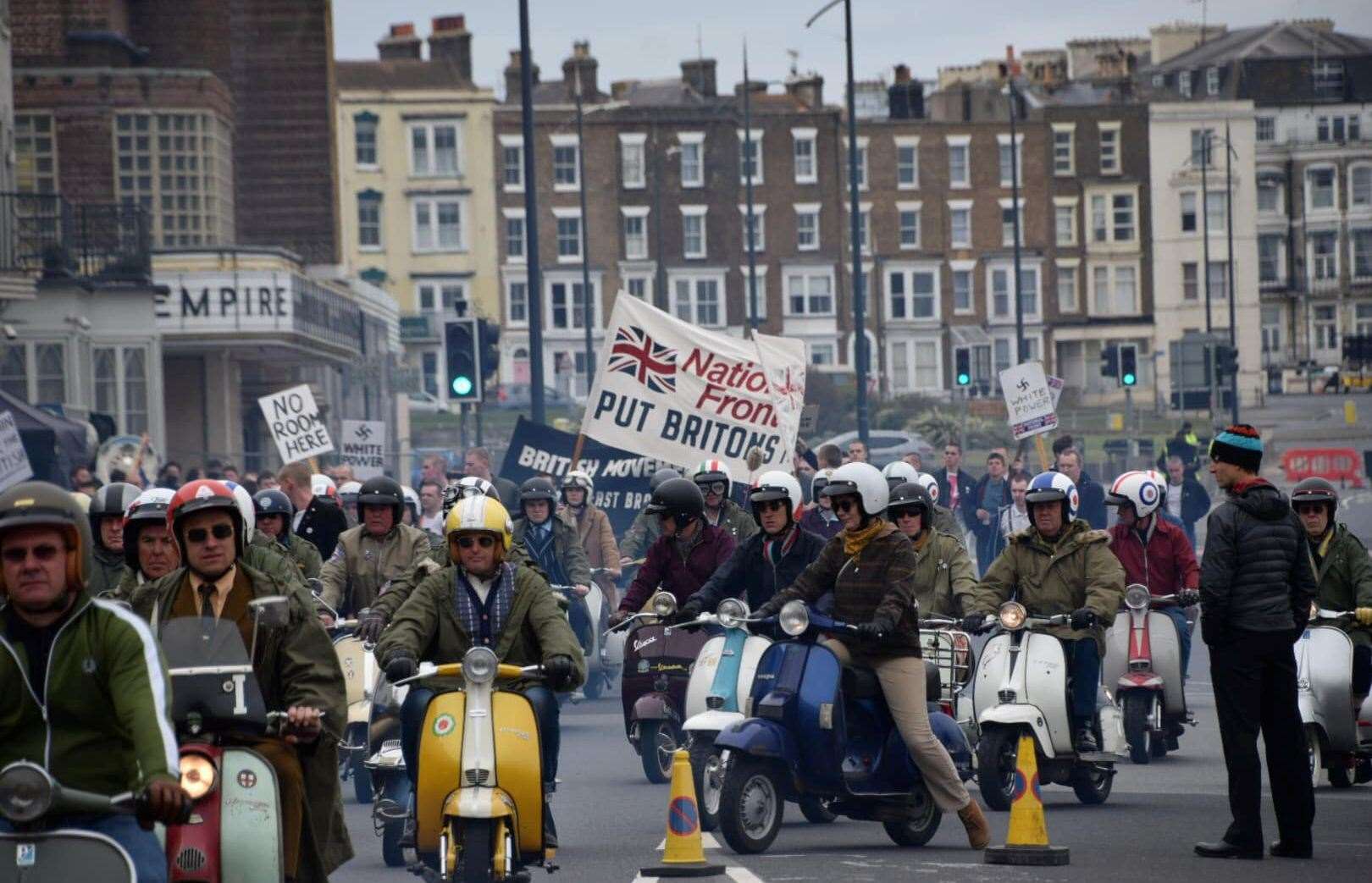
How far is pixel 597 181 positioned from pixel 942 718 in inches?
3294

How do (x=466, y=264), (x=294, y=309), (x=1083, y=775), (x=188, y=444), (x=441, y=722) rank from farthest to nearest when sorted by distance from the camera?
(x=466, y=264), (x=188, y=444), (x=294, y=309), (x=1083, y=775), (x=441, y=722)

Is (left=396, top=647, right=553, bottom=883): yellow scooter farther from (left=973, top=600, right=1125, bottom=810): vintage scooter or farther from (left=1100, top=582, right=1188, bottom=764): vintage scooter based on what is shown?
(left=1100, top=582, right=1188, bottom=764): vintage scooter

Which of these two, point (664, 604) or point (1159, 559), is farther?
point (1159, 559)

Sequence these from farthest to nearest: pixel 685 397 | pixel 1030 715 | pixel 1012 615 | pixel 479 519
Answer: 1. pixel 685 397
2. pixel 1012 615
3. pixel 1030 715
4. pixel 479 519

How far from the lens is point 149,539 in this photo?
973 centimetres

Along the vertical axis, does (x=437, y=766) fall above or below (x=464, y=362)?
below

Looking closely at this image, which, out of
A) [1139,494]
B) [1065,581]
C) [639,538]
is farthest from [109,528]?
[639,538]

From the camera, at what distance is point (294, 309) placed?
42.1 meters

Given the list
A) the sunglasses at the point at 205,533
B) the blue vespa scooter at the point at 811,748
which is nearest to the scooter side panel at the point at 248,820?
the sunglasses at the point at 205,533

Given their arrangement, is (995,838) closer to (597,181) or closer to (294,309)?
(294,309)

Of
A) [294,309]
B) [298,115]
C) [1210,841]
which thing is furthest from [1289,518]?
[298,115]

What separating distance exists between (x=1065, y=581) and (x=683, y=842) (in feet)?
12.2

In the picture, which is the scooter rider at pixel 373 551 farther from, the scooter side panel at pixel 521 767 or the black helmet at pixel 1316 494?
the black helmet at pixel 1316 494

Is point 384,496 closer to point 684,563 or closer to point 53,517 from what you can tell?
point 684,563
